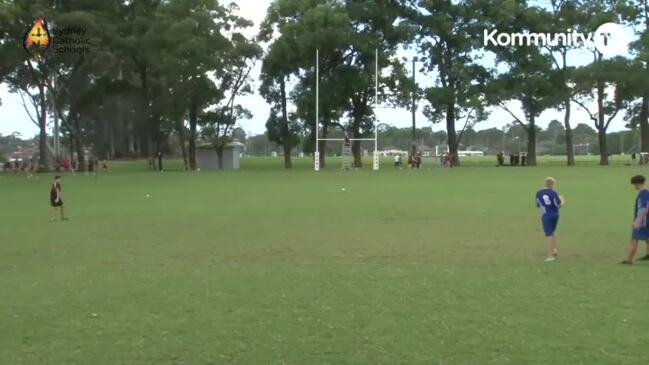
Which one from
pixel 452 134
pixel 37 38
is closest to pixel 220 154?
pixel 37 38

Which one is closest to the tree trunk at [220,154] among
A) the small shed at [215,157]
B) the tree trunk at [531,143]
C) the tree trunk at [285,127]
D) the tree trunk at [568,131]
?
the small shed at [215,157]

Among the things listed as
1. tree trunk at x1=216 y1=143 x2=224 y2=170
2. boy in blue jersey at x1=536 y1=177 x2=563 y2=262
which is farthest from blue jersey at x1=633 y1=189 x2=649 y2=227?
tree trunk at x1=216 y1=143 x2=224 y2=170

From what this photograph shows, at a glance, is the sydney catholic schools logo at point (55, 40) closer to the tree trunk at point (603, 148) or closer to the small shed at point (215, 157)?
the small shed at point (215, 157)

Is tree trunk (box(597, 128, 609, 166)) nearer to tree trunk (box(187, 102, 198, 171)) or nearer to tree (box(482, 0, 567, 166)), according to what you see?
tree (box(482, 0, 567, 166))

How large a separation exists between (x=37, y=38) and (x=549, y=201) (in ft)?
157

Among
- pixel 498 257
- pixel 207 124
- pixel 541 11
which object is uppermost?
pixel 541 11

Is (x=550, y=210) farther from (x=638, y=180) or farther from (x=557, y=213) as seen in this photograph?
(x=638, y=180)

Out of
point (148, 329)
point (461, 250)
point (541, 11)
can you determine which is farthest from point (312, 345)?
point (541, 11)

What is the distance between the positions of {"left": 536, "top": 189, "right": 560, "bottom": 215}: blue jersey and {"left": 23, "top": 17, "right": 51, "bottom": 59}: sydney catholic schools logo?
46.5 metres

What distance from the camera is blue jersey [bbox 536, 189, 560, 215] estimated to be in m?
12.0

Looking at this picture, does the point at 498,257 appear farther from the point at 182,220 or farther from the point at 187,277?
the point at 182,220

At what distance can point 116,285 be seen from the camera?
9828 millimetres

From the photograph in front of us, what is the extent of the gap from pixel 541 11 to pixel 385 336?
61.7 metres

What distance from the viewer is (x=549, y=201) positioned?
39.2 ft
